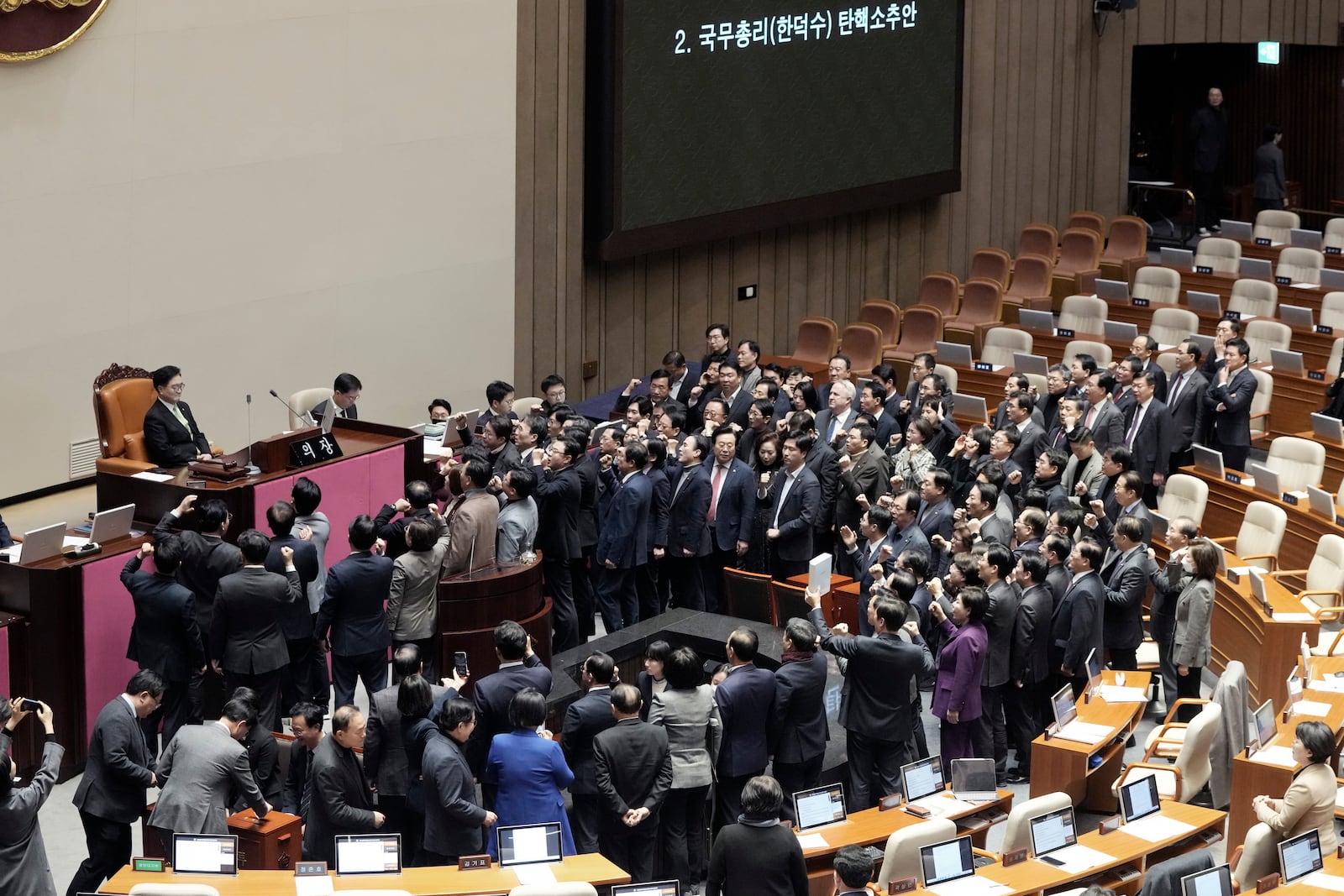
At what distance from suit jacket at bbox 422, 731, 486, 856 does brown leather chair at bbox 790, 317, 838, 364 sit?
8757mm

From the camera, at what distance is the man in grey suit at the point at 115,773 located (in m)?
6.73

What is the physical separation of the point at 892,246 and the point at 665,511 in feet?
24.4

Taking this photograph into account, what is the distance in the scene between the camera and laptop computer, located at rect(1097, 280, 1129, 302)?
1547cm

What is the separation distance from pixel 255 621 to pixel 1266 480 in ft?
21.9

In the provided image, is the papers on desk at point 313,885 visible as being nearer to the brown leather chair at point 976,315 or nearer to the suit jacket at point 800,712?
the suit jacket at point 800,712

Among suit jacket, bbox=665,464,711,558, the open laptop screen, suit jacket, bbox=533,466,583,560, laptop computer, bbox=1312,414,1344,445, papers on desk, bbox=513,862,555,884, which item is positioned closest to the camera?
papers on desk, bbox=513,862,555,884

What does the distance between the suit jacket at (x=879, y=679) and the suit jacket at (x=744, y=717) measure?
20.2 inches

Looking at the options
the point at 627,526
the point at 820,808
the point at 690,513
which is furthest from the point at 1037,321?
the point at 820,808

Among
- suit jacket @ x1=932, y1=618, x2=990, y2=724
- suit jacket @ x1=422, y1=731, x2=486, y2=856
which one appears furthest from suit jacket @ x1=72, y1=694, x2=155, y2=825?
suit jacket @ x1=932, y1=618, x2=990, y2=724

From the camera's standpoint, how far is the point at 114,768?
671cm

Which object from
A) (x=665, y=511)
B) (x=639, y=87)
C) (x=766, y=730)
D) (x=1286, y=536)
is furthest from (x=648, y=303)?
(x=766, y=730)

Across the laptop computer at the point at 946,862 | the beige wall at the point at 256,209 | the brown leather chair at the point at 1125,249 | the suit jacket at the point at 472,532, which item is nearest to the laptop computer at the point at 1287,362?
the brown leather chair at the point at 1125,249

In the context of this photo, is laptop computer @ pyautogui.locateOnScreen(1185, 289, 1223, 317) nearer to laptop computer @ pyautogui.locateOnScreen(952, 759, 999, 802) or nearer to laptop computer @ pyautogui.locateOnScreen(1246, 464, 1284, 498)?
laptop computer @ pyautogui.locateOnScreen(1246, 464, 1284, 498)

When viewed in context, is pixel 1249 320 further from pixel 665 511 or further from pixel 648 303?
pixel 665 511
